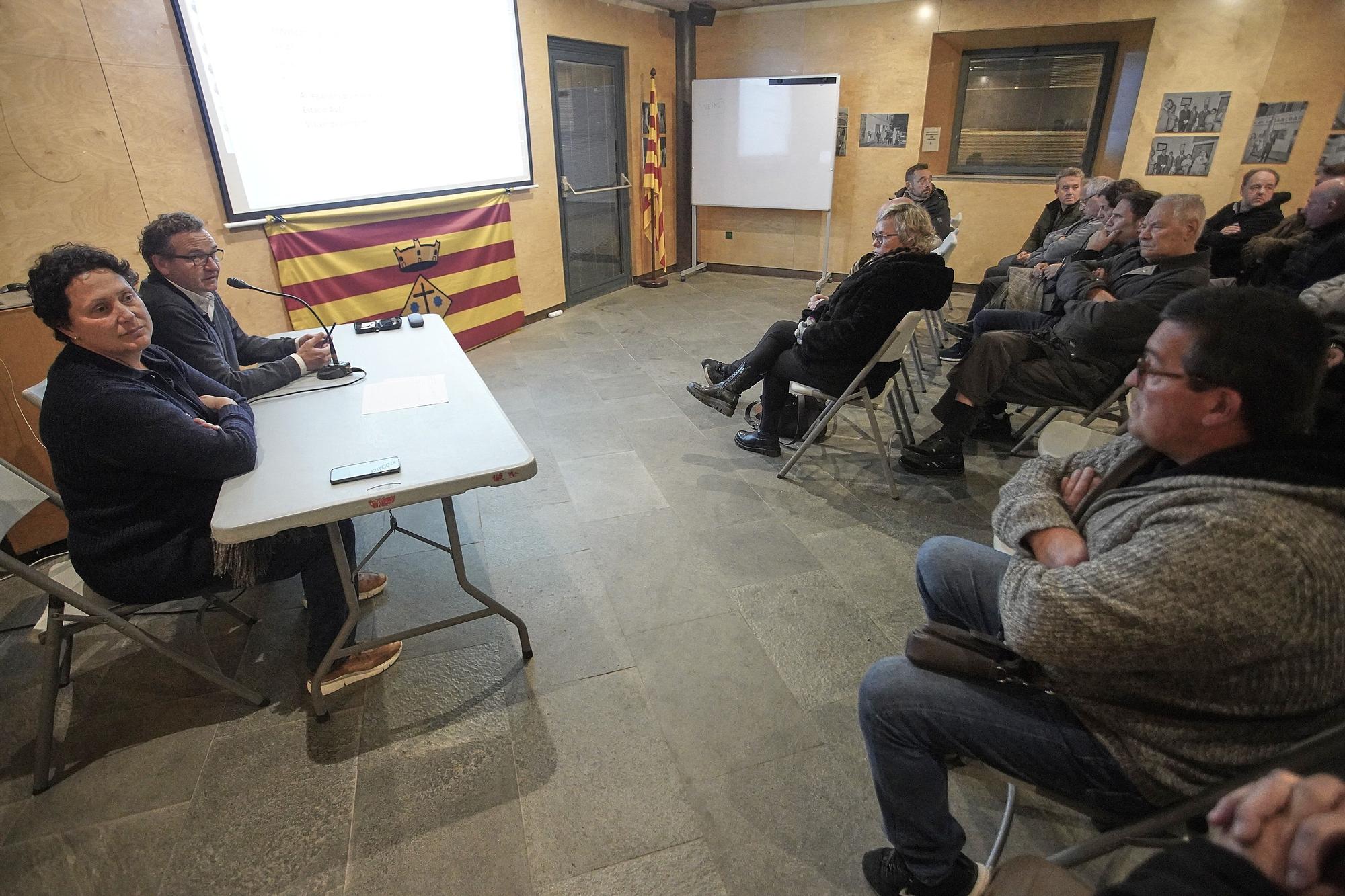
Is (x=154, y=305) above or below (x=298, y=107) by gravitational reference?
below

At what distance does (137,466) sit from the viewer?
4.91 ft

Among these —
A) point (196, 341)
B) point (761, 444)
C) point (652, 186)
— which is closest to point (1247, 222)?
point (761, 444)

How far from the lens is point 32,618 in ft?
7.11

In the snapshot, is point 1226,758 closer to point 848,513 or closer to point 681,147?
point 848,513

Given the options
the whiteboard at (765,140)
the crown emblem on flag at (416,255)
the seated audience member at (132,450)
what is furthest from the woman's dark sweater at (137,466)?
the whiteboard at (765,140)

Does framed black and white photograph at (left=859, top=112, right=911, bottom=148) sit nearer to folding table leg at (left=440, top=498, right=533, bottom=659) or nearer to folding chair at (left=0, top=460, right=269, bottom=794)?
folding table leg at (left=440, top=498, right=533, bottom=659)

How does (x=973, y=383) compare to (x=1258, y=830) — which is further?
(x=973, y=383)

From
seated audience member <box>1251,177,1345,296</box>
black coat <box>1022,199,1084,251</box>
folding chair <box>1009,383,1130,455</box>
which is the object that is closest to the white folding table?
folding chair <box>1009,383,1130,455</box>

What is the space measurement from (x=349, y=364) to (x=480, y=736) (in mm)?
1320

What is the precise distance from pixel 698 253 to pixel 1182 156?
14.6 ft

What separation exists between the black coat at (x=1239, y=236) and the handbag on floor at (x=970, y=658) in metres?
4.00

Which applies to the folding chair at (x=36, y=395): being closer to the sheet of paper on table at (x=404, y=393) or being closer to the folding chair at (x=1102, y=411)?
the sheet of paper on table at (x=404, y=393)

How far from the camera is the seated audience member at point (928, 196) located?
483 centimetres

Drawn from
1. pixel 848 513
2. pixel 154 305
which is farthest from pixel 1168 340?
pixel 154 305
